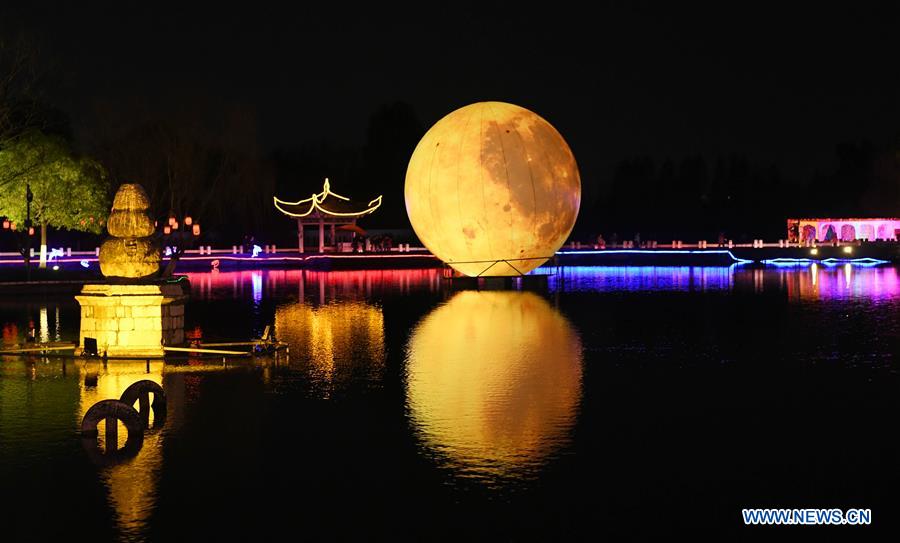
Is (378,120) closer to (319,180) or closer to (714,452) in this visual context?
(319,180)

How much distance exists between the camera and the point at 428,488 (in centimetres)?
1002

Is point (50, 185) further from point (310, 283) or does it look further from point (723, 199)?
point (723, 199)

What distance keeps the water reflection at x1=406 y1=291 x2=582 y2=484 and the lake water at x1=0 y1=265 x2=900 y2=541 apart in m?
0.05

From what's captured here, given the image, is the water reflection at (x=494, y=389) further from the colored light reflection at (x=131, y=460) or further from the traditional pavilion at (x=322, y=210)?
the traditional pavilion at (x=322, y=210)

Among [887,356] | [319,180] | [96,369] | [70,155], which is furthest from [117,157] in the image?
[887,356]

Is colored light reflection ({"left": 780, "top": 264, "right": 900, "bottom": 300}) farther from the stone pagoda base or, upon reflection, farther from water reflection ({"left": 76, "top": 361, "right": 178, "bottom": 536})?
water reflection ({"left": 76, "top": 361, "right": 178, "bottom": 536})

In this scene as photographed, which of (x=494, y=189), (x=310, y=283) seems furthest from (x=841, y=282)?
(x=310, y=283)

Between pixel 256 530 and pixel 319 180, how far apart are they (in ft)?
265

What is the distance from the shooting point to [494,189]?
1431 inches

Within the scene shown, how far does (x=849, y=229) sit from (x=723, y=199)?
14.1 metres

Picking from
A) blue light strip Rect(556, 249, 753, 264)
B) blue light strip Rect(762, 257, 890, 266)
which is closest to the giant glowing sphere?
blue light strip Rect(556, 249, 753, 264)

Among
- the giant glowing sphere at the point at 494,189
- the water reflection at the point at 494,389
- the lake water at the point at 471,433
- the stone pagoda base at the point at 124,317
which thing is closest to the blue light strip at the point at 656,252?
the giant glowing sphere at the point at 494,189

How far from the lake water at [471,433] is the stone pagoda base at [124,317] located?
0.62 m

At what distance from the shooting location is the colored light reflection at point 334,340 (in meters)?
16.9
